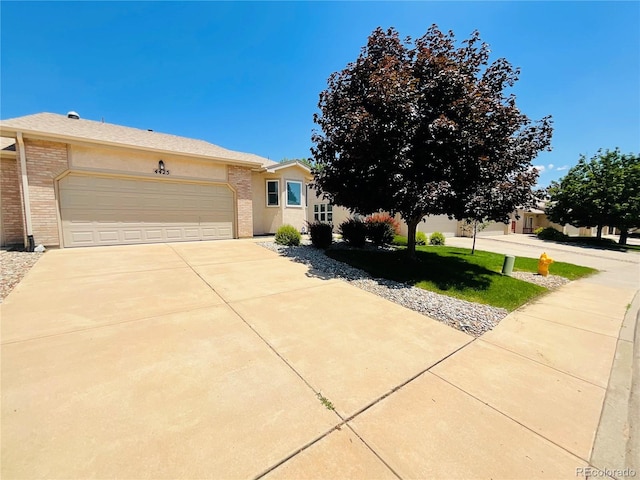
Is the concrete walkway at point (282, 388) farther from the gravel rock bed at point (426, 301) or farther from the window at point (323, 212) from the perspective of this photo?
the window at point (323, 212)

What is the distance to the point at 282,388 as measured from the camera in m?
2.58

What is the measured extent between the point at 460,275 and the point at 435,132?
400 cm

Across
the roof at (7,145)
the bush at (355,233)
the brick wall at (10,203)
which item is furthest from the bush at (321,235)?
the roof at (7,145)

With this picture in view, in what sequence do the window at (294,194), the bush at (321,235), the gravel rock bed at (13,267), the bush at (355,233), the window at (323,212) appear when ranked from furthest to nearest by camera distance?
1. the window at (323,212)
2. the window at (294,194)
3. the bush at (355,233)
4. the bush at (321,235)
5. the gravel rock bed at (13,267)

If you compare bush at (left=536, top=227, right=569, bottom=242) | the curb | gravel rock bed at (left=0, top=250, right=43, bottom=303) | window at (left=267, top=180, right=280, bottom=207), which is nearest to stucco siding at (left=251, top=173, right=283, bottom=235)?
window at (left=267, top=180, right=280, bottom=207)

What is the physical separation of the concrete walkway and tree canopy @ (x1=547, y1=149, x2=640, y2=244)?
795 inches

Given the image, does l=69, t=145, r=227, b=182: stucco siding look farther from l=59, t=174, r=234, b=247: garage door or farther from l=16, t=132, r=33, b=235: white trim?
l=16, t=132, r=33, b=235: white trim

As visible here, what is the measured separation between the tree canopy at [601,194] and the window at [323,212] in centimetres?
1664

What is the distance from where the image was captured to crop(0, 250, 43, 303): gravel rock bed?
16.5 feet

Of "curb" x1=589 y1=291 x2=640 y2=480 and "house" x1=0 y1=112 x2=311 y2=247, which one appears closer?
"curb" x1=589 y1=291 x2=640 y2=480

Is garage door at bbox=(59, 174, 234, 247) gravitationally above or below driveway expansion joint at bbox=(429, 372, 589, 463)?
above

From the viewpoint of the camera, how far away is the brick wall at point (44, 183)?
8109 millimetres

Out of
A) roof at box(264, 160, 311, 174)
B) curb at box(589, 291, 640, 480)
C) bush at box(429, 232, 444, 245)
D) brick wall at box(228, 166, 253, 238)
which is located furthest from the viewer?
bush at box(429, 232, 444, 245)

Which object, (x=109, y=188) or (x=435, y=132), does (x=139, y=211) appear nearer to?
(x=109, y=188)
